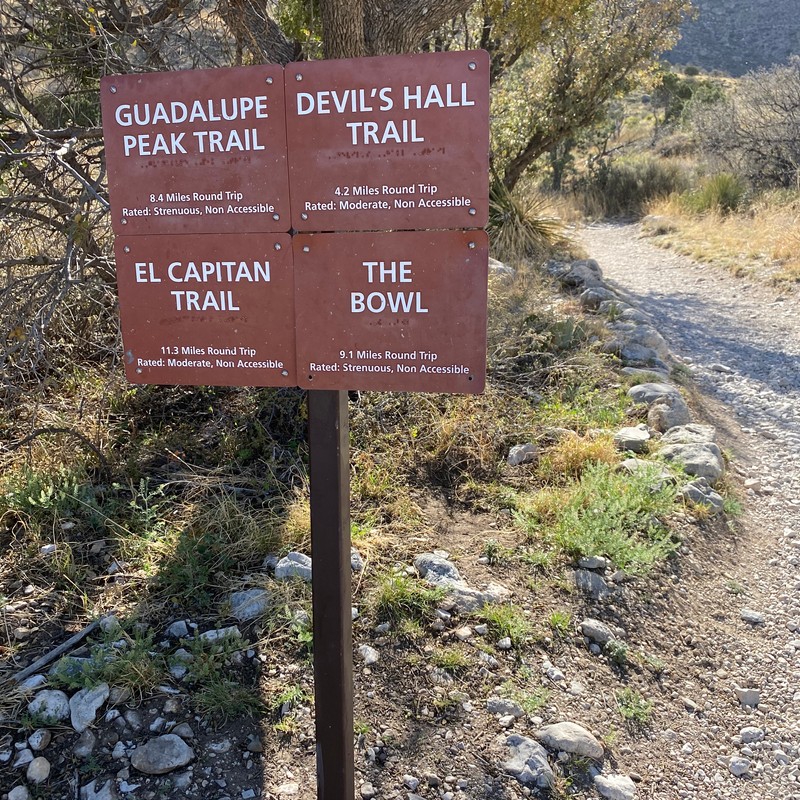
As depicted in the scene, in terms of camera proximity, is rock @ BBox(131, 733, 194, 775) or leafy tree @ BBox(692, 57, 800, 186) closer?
rock @ BBox(131, 733, 194, 775)

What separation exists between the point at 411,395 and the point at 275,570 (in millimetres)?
1711

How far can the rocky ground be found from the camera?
90.7 inches

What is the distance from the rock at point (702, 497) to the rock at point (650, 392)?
99cm

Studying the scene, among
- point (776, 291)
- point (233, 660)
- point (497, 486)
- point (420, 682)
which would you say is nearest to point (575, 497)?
point (497, 486)

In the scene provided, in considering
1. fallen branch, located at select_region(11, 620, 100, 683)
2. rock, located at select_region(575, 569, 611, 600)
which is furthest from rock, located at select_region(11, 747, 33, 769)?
rock, located at select_region(575, 569, 611, 600)

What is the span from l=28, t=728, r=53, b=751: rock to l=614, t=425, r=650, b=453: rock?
3.14 meters

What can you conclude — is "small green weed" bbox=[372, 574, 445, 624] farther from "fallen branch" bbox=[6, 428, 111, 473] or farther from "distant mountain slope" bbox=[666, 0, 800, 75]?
"distant mountain slope" bbox=[666, 0, 800, 75]

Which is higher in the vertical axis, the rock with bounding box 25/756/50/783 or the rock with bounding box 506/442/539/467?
the rock with bounding box 506/442/539/467

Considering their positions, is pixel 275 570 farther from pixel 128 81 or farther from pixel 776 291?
pixel 776 291

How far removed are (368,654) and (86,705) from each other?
3.18 feet

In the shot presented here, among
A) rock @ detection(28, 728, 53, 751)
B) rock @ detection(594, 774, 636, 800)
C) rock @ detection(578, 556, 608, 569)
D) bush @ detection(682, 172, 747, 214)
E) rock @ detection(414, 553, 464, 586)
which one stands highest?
bush @ detection(682, 172, 747, 214)

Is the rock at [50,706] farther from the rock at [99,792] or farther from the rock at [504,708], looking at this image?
the rock at [504,708]

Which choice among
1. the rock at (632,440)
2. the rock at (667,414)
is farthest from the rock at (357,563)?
the rock at (667,414)

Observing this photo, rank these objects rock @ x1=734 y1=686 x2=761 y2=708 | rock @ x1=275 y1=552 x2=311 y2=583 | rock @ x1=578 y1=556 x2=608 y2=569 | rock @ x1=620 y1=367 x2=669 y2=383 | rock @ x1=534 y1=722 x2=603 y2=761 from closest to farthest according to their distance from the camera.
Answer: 1. rock @ x1=534 y1=722 x2=603 y2=761
2. rock @ x1=734 y1=686 x2=761 y2=708
3. rock @ x1=275 y1=552 x2=311 y2=583
4. rock @ x1=578 y1=556 x2=608 y2=569
5. rock @ x1=620 y1=367 x2=669 y2=383
